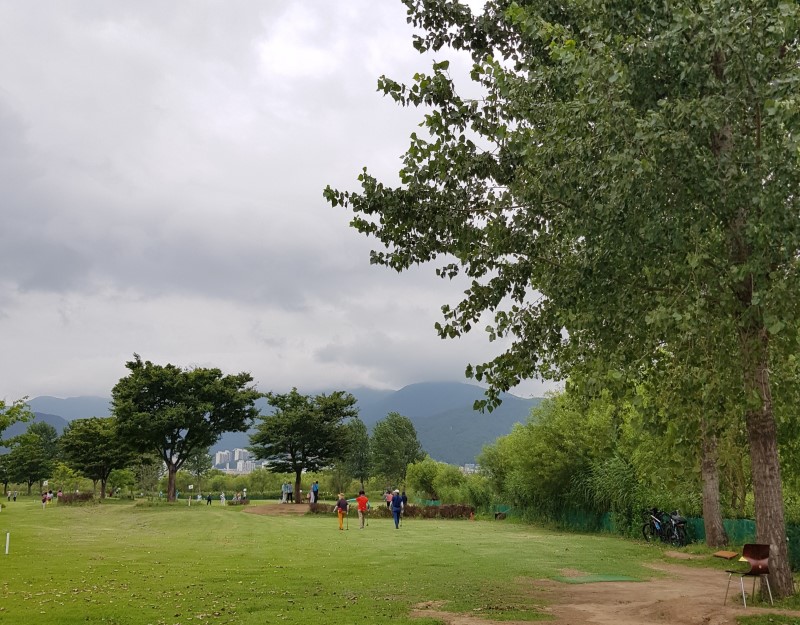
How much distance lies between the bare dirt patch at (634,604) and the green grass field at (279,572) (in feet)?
1.75

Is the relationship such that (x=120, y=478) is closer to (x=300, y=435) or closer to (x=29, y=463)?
(x=29, y=463)

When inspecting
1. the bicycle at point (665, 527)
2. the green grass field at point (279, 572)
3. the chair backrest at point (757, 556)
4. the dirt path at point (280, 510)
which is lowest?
the dirt path at point (280, 510)

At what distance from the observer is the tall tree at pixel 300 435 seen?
57.7 m

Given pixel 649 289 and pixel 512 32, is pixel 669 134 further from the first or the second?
pixel 512 32

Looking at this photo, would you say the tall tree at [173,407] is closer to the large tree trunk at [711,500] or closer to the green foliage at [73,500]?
the green foliage at [73,500]

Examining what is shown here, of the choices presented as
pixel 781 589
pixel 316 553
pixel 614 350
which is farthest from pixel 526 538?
pixel 614 350

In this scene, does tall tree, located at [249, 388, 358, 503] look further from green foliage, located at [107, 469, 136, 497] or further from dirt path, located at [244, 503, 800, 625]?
dirt path, located at [244, 503, 800, 625]

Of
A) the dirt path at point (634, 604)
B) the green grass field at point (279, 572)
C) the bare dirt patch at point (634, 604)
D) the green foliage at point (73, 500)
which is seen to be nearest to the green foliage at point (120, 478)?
the green foliage at point (73, 500)

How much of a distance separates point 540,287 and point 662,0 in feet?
17.9

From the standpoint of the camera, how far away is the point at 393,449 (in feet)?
363

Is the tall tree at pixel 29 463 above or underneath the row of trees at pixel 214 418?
underneath

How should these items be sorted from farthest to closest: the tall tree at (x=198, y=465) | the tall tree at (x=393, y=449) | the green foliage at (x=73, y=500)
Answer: the tall tree at (x=198, y=465) < the tall tree at (x=393, y=449) < the green foliage at (x=73, y=500)

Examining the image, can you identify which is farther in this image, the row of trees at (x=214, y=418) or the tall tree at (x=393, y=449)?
the tall tree at (x=393, y=449)

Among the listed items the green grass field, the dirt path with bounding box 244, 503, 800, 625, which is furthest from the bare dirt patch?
the green grass field
